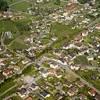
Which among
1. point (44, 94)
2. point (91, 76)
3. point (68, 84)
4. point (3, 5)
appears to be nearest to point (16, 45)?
point (68, 84)

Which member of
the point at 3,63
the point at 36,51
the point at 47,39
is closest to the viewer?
the point at 3,63

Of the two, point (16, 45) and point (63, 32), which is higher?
point (63, 32)

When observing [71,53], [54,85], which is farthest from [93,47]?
[54,85]

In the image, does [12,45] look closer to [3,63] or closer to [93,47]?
[3,63]

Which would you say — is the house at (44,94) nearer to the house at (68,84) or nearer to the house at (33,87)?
the house at (33,87)

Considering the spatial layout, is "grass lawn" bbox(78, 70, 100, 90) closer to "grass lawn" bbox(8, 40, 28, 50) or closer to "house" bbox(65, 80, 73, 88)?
"house" bbox(65, 80, 73, 88)

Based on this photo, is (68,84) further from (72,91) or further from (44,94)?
(44,94)

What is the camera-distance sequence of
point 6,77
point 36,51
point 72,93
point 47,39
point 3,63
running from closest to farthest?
point 72,93 < point 6,77 < point 3,63 < point 36,51 < point 47,39

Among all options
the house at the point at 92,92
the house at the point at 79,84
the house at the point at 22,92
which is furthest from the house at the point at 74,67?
the house at the point at 22,92

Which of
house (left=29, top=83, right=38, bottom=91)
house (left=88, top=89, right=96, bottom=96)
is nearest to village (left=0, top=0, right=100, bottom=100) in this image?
house (left=88, top=89, right=96, bottom=96)

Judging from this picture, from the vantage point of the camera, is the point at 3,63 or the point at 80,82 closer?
the point at 80,82

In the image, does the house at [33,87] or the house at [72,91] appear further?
the house at [33,87]
